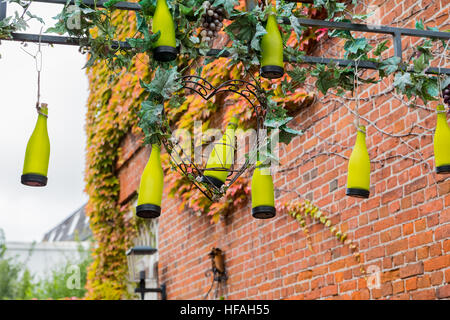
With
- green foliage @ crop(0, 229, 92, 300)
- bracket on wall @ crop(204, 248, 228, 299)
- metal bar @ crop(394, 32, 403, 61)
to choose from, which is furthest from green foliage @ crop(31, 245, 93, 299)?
metal bar @ crop(394, 32, 403, 61)

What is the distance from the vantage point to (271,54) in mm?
2477

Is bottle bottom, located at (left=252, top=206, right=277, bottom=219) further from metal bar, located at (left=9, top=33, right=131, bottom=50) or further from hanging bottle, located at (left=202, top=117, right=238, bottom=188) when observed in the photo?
metal bar, located at (left=9, top=33, right=131, bottom=50)

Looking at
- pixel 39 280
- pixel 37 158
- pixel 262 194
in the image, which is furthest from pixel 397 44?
pixel 39 280

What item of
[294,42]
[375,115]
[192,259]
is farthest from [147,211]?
[192,259]

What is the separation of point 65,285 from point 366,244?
11638 millimetres

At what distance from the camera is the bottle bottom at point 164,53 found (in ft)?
7.82

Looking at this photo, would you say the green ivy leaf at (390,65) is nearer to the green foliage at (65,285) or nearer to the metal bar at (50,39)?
the metal bar at (50,39)

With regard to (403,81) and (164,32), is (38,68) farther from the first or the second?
(403,81)

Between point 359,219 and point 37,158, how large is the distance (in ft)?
7.52

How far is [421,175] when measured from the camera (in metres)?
3.55

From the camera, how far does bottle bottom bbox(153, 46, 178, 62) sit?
7.82 feet

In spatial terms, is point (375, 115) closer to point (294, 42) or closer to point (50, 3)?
point (294, 42)

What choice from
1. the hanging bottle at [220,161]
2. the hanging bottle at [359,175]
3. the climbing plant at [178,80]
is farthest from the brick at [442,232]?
the hanging bottle at [220,161]

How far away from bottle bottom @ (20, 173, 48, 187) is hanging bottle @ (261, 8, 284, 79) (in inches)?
35.6
